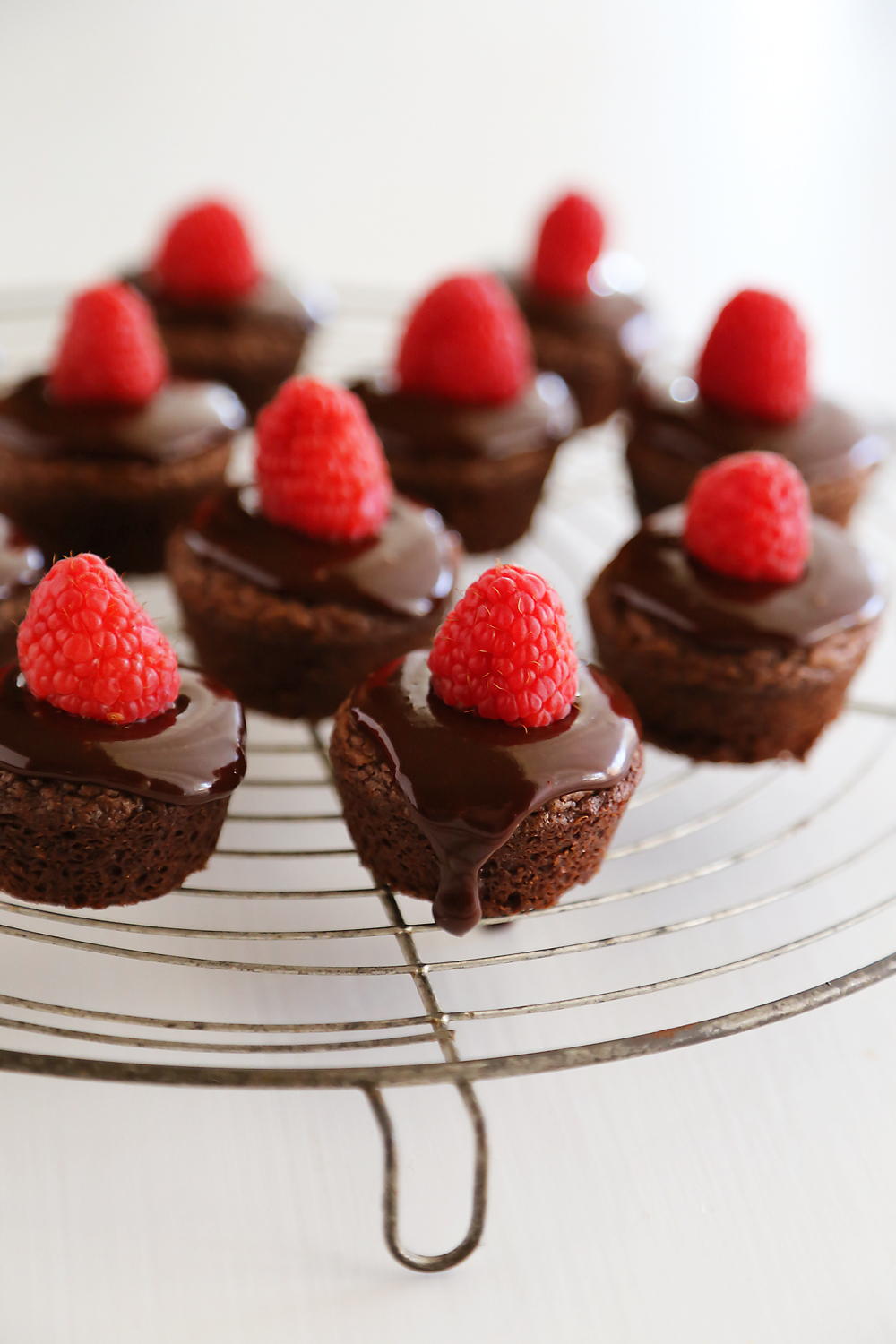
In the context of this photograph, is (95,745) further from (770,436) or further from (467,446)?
(770,436)

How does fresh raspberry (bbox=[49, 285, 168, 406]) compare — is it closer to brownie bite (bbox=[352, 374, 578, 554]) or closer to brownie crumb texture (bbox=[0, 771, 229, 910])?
brownie bite (bbox=[352, 374, 578, 554])

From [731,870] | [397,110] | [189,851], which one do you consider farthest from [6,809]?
[397,110]

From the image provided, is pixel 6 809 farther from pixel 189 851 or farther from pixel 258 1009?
pixel 258 1009

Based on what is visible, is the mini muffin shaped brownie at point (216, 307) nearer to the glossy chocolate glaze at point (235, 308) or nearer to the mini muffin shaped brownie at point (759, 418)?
the glossy chocolate glaze at point (235, 308)

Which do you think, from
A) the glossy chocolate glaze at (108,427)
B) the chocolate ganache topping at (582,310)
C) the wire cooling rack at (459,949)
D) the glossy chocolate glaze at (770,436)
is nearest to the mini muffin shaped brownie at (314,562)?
the wire cooling rack at (459,949)

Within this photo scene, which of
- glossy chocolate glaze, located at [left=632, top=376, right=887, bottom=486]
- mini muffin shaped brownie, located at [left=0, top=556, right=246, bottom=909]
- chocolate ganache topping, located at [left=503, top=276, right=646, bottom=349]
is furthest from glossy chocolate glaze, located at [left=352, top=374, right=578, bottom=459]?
mini muffin shaped brownie, located at [left=0, top=556, right=246, bottom=909]
